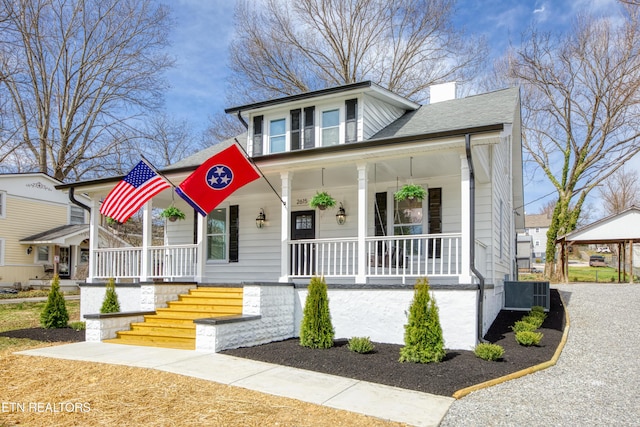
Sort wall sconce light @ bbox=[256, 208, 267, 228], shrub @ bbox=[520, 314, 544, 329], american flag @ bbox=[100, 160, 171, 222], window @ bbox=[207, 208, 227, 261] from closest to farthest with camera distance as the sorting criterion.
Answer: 1. shrub @ bbox=[520, 314, 544, 329]
2. american flag @ bbox=[100, 160, 171, 222]
3. wall sconce light @ bbox=[256, 208, 267, 228]
4. window @ bbox=[207, 208, 227, 261]

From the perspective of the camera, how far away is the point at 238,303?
8555mm

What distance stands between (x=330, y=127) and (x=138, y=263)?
563 centimetres

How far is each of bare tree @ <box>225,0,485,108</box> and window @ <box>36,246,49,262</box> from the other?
1468cm

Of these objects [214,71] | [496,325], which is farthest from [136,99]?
[496,325]

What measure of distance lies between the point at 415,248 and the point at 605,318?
468cm

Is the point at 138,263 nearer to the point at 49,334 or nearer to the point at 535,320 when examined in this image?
the point at 49,334

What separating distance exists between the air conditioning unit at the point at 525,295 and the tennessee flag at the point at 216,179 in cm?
→ 701

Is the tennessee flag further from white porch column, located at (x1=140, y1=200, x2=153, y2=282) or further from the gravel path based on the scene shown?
the gravel path

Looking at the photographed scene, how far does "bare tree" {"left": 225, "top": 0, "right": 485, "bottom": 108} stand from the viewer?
21.6 metres

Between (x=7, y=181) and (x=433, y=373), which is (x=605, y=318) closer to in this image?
(x=433, y=373)

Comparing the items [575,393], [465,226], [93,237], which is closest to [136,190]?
[93,237]

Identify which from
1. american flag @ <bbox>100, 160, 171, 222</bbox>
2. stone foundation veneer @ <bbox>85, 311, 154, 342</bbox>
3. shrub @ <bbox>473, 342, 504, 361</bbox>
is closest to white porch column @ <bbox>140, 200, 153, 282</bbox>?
american flag @ <bbox>100, 160, 171, 222</bbox>

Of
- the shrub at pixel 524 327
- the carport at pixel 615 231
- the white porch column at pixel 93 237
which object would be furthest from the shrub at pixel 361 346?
the carport at pixel 615 231

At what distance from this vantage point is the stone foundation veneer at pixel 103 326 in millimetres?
8133
